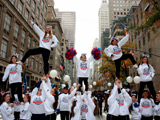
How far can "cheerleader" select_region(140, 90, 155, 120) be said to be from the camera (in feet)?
22.2

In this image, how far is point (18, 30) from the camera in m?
32.2

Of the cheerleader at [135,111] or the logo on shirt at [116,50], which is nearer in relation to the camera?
the logo on shirt at [116,50]

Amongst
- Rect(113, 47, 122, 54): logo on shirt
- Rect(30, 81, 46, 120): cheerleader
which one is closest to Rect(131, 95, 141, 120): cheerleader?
Rect(113, 47, 122, 54): logo on shirt

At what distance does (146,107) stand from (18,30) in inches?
1249

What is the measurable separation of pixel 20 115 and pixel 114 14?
3772 inches

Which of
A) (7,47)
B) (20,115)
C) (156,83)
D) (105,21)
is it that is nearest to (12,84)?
(20,115)

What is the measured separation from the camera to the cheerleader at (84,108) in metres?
6.72

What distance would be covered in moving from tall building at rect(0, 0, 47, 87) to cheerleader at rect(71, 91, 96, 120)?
2195cm

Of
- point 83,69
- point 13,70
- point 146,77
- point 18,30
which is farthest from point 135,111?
point 18,30

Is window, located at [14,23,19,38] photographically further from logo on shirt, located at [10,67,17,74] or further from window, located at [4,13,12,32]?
logo on shirt, located at [10,67,17,74]

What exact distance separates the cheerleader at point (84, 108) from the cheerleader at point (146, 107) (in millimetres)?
2351

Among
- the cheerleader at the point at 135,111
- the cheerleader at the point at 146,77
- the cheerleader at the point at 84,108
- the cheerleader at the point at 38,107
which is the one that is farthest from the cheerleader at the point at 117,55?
the cheerleader at the point at 38,107

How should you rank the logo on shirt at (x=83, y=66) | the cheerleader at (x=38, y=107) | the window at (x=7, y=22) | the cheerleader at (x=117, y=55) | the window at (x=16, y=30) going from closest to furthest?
the cheerleader at (x=38, y=107) < the cheerleader at (x=117, y=55) < the logo on shirt at (x=83, y=66) < the window at (x=7, y=22) < the window at (x=16, y=30)

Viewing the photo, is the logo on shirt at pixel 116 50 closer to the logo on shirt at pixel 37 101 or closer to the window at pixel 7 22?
the logo on shirt at pixel 37 101
